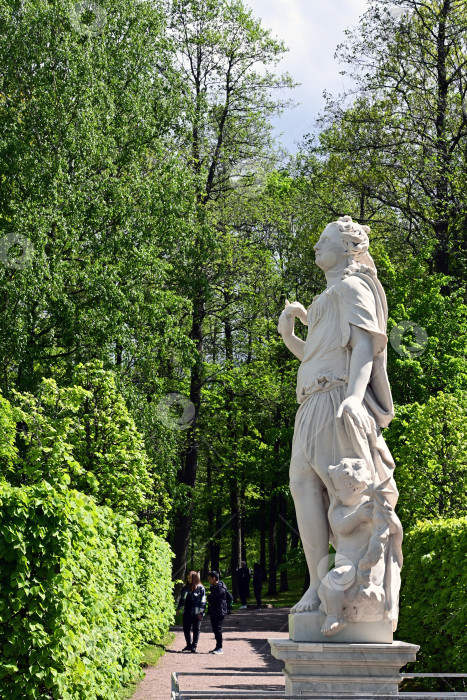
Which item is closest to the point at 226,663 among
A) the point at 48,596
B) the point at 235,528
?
the point at 48,596

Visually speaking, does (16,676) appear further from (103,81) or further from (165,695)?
(103,81)

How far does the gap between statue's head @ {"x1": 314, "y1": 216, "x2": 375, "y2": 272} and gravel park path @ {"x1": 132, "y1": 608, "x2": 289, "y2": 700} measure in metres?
3.36

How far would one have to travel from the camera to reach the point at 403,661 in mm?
5387

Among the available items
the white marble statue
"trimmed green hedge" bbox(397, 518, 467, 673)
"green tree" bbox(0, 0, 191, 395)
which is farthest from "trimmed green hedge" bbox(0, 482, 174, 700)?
"green tree" bbox(0, 0, 191, 395)

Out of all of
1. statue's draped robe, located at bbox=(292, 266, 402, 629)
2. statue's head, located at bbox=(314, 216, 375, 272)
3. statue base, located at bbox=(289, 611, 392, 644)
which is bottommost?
statue base, located at bbox=(289, 611, 392, 644)

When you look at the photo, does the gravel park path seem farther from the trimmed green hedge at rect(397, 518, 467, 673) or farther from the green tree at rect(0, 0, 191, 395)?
the green tree at rect(0, 0, 191, 395)

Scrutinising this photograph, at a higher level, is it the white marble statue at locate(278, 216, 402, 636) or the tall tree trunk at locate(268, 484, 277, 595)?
the white marble statue at locate(278, 216, 402, 636)

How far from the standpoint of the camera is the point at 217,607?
55.2 feet

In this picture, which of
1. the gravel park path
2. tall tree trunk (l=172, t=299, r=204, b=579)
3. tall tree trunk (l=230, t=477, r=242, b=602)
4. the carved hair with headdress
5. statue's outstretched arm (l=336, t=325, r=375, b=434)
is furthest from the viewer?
tall tree trunk (l=230, t=477, r=242, b=602)

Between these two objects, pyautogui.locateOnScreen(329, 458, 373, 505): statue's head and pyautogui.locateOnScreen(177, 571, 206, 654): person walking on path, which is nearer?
pyautogui.locateOnScreen(329, 458, 373, 505): statue's head

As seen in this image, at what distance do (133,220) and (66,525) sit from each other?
14.3 meters

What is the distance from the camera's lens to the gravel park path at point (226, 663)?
12178mm

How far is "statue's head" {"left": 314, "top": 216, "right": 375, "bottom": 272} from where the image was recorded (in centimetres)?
648

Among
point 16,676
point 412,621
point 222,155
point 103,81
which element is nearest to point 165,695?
point 412,621
